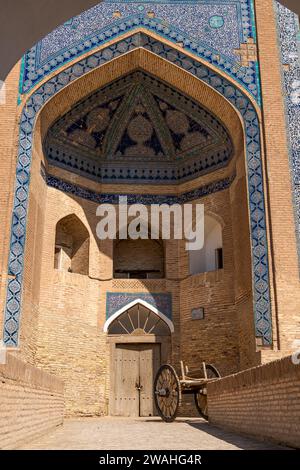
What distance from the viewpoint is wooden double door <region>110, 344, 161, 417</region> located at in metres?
9.81

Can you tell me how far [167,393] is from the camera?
7.84 meters

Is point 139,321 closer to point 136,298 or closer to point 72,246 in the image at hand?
point 136,298

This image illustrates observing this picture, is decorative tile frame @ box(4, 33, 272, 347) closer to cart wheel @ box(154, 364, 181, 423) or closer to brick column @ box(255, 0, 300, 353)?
brick column @ box(255, 0, 300, 353)

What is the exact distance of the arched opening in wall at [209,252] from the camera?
1055cm

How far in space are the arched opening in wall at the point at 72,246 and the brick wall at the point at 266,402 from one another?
471 cm

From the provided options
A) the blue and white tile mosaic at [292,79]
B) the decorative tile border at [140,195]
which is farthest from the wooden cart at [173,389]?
the decorative tile border at [140,195]

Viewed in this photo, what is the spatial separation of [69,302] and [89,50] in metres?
4.34

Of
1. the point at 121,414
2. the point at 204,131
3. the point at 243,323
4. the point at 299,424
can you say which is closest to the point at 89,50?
the point at 204,131

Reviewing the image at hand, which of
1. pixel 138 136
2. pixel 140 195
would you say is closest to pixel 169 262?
pixel 140 195

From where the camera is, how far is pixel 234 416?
5539 millimetres

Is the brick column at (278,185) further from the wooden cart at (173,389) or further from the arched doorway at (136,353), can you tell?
the arched doorway at (136,353)

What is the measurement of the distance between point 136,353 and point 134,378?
451mm

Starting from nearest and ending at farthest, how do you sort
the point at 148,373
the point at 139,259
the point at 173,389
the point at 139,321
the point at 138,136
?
1. the point at 173,389
2. the point at 148,373
3. the point at 139,321
4. the point at 138,136
5. the point at 139,259
